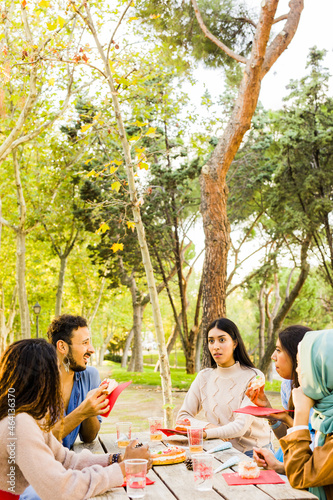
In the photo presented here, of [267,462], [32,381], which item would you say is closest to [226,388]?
[267,462]

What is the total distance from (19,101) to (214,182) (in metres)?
4.75

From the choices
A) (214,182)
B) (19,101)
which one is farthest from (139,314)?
(214,182)

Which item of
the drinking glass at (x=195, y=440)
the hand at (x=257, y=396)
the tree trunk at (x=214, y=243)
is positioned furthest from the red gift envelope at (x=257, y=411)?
the tree trunk at (x=214, y=243)

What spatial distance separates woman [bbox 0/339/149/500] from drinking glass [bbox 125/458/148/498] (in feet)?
0.25

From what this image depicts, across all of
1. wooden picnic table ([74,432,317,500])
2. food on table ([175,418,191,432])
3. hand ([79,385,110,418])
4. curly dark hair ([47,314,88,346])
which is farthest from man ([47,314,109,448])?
wooden picnic table ([74,432,317,500])

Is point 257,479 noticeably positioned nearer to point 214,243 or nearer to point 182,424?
point 182,424

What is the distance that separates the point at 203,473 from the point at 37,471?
76 cm

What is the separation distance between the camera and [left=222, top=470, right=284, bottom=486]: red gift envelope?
236cm

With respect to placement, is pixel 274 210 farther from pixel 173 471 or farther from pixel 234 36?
pixel 173 471

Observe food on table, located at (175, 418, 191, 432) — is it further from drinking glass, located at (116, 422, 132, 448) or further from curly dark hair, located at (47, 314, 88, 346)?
curly dark hair, located at (47, 314, 88, 346)

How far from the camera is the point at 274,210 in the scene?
15914 mm

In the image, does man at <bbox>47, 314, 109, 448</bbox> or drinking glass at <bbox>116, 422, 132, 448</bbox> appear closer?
drinking glass at <bbox>116, 422, 132, 448</bbox>

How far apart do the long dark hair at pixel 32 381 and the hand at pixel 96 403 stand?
59 cm

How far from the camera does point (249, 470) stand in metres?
2.42
